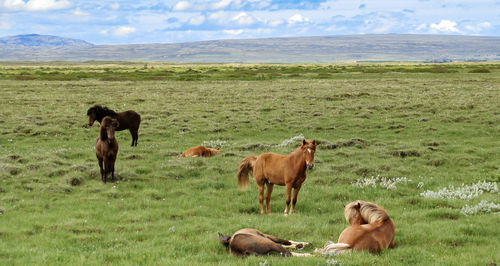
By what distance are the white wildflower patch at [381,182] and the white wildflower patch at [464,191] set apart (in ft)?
3.81

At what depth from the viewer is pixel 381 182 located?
1470 centimetres

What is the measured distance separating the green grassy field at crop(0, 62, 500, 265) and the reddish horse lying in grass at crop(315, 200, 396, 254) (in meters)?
0.27

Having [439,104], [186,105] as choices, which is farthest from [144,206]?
[439,104]

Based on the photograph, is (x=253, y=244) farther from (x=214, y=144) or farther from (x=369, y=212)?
(x=214, y=144)

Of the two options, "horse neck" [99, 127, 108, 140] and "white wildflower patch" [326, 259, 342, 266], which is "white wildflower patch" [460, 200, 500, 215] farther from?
"horse neck" [99, 127, 108, 140]

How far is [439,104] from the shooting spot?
36.9 meters

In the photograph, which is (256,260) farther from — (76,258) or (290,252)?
(76,258)

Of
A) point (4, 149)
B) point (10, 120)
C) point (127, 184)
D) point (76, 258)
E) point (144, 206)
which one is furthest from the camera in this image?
point (10, 120)

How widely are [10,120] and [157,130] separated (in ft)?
37.1

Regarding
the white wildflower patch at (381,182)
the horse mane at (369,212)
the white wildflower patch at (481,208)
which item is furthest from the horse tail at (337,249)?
the white wildflower patch at (381,182)

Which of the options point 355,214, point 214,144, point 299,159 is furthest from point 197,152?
point 355,214

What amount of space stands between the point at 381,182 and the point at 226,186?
5.34 metres

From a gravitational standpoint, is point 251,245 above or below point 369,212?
below

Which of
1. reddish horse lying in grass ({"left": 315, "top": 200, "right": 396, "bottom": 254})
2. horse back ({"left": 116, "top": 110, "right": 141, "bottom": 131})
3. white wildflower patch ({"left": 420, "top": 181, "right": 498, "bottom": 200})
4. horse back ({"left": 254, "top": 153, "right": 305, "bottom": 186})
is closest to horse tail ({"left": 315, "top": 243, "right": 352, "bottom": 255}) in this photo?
reddish horse lying in grass ({"left": 315, "top": 200, "right": 396, "bottom": 254})
